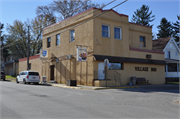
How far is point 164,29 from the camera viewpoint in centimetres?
6031

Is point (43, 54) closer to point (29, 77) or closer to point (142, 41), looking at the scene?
point (29, 77)

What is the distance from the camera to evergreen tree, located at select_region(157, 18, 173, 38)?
59656 mm

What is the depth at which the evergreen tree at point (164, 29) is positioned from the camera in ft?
196

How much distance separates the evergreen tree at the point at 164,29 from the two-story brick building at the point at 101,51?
34.7 meters

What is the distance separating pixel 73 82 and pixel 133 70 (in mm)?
8418

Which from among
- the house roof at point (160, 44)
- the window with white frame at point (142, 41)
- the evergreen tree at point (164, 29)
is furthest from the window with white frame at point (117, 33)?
the evergreen tree at point (164, 29)

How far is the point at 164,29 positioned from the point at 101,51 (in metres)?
45.9

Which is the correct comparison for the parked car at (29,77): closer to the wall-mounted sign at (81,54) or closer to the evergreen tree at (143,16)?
the wall-mounted sign at (81,54)

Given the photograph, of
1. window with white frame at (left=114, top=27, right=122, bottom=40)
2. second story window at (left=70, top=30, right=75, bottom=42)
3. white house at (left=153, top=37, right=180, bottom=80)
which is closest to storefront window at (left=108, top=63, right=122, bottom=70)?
window with white frame at (left=114, top=27, right=122, bottom=40)

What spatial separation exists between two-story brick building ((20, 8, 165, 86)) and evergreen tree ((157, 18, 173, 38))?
34749 mm

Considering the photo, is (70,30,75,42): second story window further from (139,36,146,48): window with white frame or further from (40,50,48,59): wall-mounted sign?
(139,36,146,48): window with white frame

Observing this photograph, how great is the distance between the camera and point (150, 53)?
26250mm

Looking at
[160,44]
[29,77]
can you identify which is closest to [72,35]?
[29,77]

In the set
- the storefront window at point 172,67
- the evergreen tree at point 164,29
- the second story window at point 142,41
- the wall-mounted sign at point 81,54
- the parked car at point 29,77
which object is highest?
the evergreen tree at point 164,29
